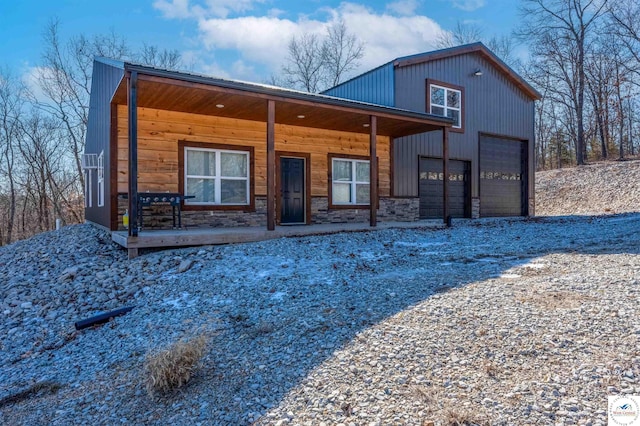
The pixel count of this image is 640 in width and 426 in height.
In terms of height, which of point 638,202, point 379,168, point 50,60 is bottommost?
point 638,202

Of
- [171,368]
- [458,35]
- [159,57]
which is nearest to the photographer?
[171,368]

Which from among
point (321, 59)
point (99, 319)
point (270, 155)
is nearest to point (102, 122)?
point (270, 155)

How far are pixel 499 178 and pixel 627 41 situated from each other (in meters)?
14.1

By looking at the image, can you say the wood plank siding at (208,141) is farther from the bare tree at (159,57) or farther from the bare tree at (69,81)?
the bare tree at (159,57)

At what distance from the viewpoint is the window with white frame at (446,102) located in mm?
12142

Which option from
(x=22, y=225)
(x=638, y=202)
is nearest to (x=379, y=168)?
(x=638, y=202)

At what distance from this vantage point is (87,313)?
4.77 metres

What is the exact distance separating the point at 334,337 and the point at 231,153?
6.82 metres

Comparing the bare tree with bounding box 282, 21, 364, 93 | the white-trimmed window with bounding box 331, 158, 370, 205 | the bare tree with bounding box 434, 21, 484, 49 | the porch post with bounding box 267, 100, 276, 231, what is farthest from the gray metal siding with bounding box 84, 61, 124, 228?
the bare tree with bounding box 434, 21, 484, 49

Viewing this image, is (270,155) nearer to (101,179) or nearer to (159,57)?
(101,179)

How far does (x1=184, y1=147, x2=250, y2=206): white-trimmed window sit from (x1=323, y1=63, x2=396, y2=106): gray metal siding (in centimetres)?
466

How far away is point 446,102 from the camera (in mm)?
12445

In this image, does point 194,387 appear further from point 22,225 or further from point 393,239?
point 22,225

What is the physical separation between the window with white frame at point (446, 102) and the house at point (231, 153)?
165 centimetres
